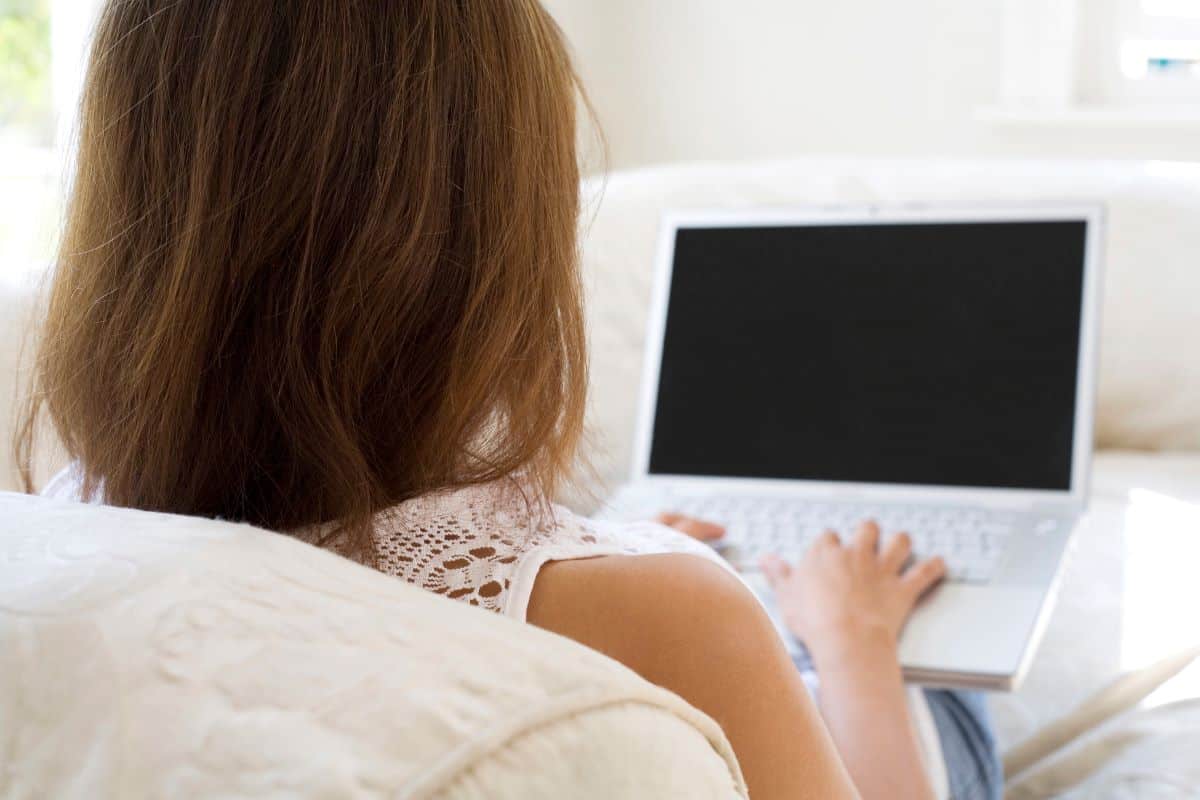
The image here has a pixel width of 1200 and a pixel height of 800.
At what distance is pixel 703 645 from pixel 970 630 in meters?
0.42

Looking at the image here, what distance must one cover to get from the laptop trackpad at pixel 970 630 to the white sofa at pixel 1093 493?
0.09 metres

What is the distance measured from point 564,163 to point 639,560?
19cm

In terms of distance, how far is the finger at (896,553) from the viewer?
3.01ft

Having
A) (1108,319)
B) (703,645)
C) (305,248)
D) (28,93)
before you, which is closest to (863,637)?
(703,645)

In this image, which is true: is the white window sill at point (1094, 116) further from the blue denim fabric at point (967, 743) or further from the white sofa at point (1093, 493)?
the blue denim fabric at point (967, 743)

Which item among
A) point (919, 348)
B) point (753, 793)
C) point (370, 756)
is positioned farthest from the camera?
point (919, 348)

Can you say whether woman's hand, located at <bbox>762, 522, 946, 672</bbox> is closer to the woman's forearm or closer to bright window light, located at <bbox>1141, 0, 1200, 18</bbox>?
the woman's forearm

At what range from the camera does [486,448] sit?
0.58 meters

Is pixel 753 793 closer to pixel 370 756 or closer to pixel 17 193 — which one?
pixel 370 756

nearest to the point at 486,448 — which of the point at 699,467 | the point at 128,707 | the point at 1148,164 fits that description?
the point at 128,707

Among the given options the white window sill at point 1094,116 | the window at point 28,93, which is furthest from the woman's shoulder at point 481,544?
the white window sill at point 1094,116

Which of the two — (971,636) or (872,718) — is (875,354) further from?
(872,718)

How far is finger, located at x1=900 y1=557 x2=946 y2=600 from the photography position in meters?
0.89

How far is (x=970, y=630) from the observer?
0.85 meters
